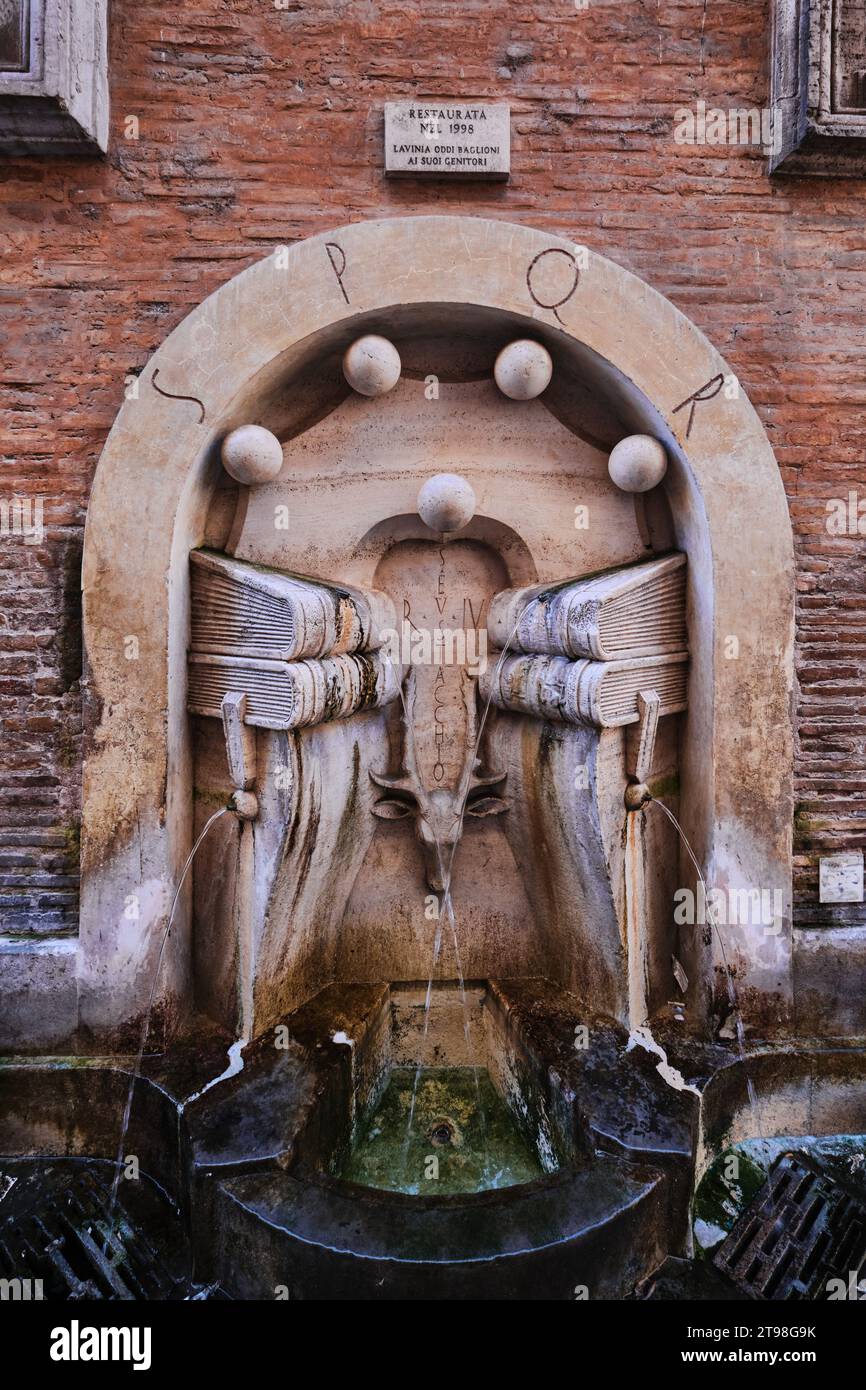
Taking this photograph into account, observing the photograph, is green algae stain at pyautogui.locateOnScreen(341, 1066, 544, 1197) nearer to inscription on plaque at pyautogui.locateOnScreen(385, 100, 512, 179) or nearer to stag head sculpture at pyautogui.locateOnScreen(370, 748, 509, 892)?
stag head sculpture at pyautogui.locateOnScreen(370, 748, 509, 892)

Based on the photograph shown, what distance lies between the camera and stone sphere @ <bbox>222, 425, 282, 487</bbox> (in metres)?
2.93

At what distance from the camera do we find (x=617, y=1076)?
9.23 feet

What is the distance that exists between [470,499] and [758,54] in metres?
2.17

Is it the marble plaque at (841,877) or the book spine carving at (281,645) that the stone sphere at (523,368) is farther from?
the marble plaque at (841,877)

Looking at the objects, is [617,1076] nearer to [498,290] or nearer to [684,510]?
[684,510]

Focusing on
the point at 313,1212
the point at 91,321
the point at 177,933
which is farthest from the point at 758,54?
the point at 313,1212

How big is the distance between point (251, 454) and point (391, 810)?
164 cm

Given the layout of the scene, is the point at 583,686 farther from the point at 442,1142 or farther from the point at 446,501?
the point at 442,1142

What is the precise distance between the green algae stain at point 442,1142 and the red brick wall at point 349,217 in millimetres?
1613

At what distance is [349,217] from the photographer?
2.96 meters

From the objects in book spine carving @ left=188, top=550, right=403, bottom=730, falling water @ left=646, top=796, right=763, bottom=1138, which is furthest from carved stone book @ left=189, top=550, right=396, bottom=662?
falling water @ left=646, top=796, right=763, bottom=1138

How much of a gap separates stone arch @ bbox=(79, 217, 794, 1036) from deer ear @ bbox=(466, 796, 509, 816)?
90 centimetres

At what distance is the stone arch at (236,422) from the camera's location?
288cm

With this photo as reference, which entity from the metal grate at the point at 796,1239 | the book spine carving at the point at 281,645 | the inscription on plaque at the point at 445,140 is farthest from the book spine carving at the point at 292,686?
the metal grate at the point at 796,1239
